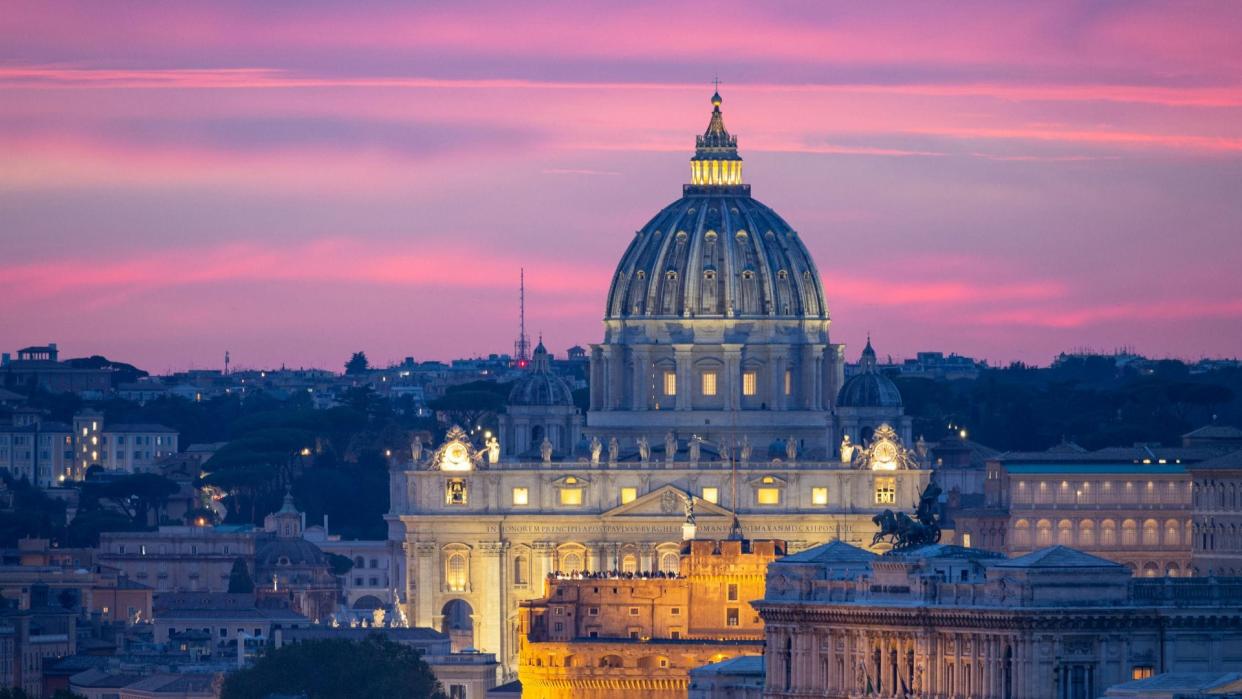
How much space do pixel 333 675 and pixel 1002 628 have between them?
49240mm

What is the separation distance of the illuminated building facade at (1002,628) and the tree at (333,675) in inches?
1407

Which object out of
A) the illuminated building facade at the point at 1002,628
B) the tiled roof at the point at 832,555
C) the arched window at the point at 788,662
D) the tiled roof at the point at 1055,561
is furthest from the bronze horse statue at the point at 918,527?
the tiled roof at the point at 1055,561

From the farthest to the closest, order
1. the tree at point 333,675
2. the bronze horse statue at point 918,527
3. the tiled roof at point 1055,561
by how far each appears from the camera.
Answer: the tree at point 333,675 < the bronze horse statue at point 918,527 < the tiled roof at point 1055,561

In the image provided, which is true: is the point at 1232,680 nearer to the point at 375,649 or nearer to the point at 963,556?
the point at 963,556

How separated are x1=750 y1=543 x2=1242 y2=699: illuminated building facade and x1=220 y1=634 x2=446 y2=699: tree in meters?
35.7

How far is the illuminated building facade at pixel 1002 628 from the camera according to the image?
5773 inches

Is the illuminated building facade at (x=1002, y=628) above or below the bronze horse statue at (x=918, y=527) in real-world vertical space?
below

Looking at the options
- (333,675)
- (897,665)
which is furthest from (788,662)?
(333,675)

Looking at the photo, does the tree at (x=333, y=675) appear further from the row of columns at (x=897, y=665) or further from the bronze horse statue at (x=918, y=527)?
the row of columns at (x=897, y=665)

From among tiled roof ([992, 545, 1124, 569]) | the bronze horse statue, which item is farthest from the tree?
tiled roof ([992, 545, 1124, 569])

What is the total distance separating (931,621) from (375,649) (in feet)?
165

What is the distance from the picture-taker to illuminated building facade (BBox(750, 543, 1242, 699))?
147m

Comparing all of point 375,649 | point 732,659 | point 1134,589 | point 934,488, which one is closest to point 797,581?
point 934,488

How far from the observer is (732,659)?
188 m
